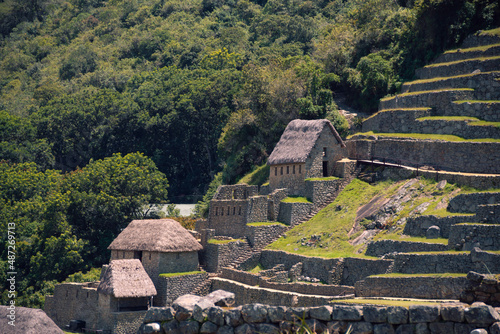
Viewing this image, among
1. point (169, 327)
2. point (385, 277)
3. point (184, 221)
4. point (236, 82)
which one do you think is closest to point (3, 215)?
point (184, 221)

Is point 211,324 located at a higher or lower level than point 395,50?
lower

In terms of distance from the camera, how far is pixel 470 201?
120ft

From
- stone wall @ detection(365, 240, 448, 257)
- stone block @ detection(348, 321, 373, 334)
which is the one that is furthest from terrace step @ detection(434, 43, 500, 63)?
stone block @ detection(348, 321, 373, 334)

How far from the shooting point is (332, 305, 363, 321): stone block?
16.2 m

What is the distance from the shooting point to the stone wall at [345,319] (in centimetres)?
1586

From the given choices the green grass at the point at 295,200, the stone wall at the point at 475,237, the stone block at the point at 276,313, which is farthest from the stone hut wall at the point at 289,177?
the stone block at the point at 276,313

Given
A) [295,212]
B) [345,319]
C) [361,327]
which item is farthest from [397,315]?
[295,212]

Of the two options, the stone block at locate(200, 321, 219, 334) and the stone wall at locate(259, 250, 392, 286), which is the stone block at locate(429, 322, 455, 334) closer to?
the stone block at locate(200, 321, 219, 334)

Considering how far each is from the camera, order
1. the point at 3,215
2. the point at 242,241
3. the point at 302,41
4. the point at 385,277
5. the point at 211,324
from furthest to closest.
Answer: the point at 302,41, the point at 3,215, the point at 242,241, the point at 385,277, the point at 211,324

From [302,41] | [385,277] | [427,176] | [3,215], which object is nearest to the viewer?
[385,277]

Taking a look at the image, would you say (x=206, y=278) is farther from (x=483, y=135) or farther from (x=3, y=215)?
(x=3, y=215)

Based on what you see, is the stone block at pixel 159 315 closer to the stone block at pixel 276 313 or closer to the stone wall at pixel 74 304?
the stone block at pixel 276 313

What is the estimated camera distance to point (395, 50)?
5503 cm

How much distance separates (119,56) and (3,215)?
161ft
